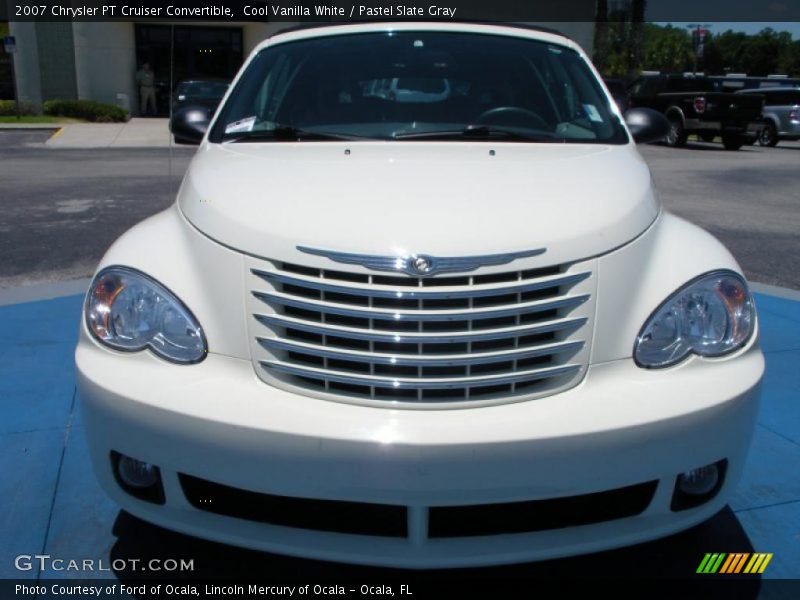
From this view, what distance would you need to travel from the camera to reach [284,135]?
130 inches

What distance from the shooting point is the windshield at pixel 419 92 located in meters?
3.34

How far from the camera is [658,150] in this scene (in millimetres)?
20391

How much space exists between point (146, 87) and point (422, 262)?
27642mm

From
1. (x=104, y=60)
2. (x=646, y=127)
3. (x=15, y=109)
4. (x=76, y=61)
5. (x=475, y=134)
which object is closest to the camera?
(x=475, y=134)

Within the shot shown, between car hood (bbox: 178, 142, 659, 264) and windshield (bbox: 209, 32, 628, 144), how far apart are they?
277 mm

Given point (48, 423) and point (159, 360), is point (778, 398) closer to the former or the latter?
point (159, 360)

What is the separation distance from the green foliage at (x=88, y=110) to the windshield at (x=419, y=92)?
2313cm

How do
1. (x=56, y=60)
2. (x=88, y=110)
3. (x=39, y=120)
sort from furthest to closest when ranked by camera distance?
(x=56, y=60)
(x=88, y=110)
(x=39, y=120)

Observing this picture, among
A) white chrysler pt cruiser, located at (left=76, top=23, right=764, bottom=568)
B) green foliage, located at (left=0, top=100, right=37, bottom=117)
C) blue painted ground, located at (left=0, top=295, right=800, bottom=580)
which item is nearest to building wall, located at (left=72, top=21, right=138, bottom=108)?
green foliage, located at (left=0, top=100, right=37, bottom=117)

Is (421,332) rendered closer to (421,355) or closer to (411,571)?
(421,355)

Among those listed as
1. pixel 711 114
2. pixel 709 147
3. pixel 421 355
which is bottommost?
pixel 709 147

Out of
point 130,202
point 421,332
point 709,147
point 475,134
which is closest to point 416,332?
point 421,332
